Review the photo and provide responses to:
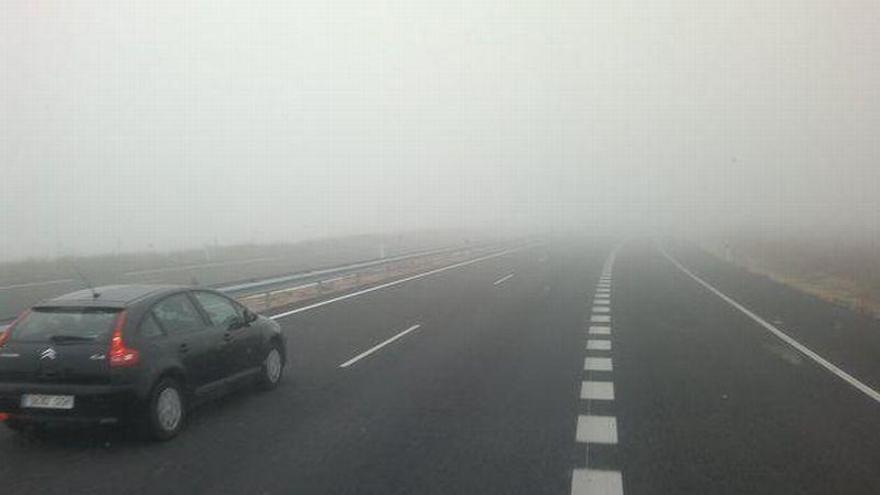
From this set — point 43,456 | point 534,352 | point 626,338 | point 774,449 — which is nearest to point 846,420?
point 774,449

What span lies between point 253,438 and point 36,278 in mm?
24515

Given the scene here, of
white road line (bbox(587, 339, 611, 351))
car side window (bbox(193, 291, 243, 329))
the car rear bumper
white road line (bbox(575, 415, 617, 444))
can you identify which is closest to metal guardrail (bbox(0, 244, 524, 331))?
car side window (bbox(193, 291, 243, 329))

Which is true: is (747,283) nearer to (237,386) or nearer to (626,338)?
(626,338)

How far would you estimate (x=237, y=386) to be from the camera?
864cm

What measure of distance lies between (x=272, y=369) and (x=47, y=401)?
9.89ft

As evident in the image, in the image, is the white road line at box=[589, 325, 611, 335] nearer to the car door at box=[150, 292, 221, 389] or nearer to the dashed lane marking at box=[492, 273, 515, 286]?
the car door at box=[150, 292, 221, 389]

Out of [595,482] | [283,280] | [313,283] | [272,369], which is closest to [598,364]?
[272,369]

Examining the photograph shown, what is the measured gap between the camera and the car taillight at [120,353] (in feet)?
22.7

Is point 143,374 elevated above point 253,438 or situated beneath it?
elevated above

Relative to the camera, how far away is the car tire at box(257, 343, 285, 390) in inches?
367

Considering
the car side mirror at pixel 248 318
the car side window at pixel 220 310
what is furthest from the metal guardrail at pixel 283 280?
the car side window at pixel 220 310

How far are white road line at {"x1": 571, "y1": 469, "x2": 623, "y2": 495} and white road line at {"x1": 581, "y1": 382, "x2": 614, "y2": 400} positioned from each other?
8.92 ft

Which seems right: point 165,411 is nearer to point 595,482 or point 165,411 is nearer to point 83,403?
point 83,403

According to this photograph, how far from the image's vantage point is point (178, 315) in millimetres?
8031
